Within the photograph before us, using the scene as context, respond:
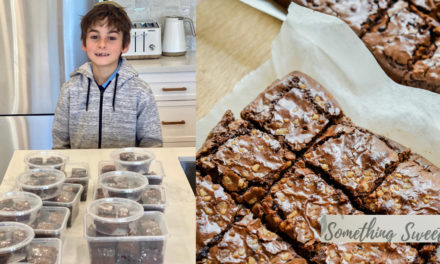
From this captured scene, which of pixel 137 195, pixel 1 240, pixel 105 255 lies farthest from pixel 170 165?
pixel 1 240

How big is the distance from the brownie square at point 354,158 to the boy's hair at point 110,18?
410mm

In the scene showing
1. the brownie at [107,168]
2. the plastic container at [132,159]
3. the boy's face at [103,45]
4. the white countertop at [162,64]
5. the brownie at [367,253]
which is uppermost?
the boy's face at [103,45]

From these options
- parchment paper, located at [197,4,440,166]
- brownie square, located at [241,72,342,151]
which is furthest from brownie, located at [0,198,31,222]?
brownie square, located at [241,72,342,151]

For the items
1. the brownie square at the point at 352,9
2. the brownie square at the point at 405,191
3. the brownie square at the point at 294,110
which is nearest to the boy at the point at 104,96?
the brownie square at the point at 294,110

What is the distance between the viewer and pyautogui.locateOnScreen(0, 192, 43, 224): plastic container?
76 cm

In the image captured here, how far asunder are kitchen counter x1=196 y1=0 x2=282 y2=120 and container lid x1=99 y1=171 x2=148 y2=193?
161 mm

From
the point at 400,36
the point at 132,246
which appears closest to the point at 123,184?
the point at 132,246

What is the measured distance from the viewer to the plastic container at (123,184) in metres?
0.82

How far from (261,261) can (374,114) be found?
1.16ft

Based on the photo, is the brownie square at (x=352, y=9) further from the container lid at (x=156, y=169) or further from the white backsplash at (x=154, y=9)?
the container lid at (x=156, y=169)

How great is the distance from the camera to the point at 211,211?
2.90 ft

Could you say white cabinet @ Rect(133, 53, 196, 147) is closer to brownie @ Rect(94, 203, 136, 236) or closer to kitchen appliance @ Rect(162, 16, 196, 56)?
kitchen appliance @ Rect(162, 16, 196, 56)

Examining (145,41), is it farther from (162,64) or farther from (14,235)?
(14,235)

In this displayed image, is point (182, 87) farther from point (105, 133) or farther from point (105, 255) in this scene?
point (105, 255)
